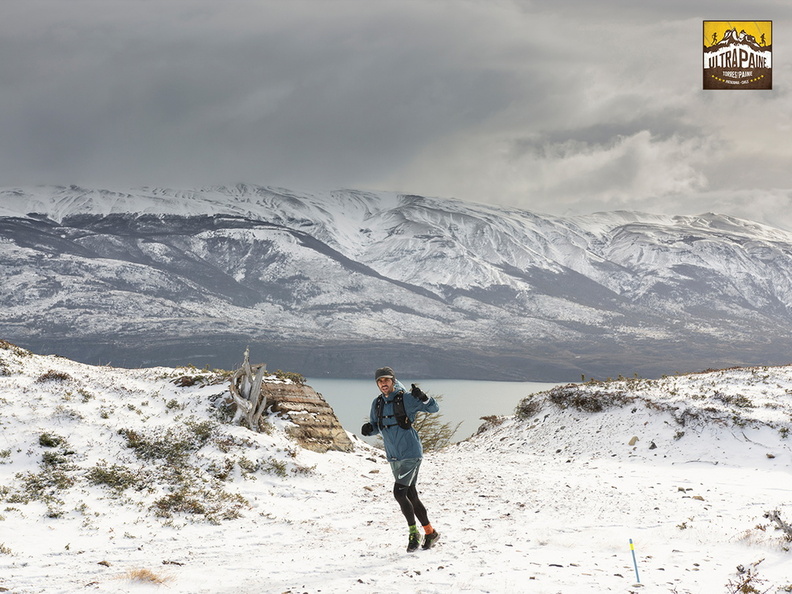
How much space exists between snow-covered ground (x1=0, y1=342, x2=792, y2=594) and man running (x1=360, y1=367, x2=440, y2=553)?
53 cm

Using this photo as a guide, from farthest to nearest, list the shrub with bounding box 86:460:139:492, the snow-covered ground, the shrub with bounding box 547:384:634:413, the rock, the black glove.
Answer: the shrub with bounding box 547:384:634:413 → the rock → the shrub with bounding box 86:460:139:492 → the black glove → the snow-covered ground

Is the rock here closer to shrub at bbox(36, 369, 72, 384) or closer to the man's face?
shrub at bbox(36, 369, 72, 384)

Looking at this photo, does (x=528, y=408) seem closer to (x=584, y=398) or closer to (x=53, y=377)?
(x=584, y=398)

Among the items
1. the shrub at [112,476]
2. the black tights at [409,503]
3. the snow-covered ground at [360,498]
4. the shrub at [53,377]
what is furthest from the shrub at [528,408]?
the black tights at [409,503]

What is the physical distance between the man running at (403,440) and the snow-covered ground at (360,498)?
1.75ft

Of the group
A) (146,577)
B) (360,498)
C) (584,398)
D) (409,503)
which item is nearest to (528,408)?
(584,398)

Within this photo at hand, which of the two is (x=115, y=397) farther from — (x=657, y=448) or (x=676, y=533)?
(x=657, y=448)

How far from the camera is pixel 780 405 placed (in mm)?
22438

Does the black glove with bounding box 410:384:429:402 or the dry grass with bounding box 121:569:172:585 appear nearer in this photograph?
the dry grass with bounding box 121:569:172:585

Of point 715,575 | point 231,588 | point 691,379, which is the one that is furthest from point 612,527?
point 691,379

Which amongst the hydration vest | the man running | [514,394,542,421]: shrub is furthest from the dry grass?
[514,394,542,421]: shrub

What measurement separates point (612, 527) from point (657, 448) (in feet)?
36.7

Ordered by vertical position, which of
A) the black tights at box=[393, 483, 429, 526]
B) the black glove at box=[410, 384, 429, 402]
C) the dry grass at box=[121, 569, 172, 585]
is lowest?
the dry grass at box=[121, 569, 172, 585]

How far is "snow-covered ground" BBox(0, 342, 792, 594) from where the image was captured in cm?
922
